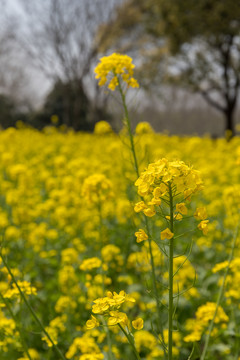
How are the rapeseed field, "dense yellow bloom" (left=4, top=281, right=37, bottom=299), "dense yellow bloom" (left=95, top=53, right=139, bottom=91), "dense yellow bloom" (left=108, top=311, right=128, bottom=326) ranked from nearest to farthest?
"dense yellow bloom" (left=108, top=311, right=128, bottom=326) → the rapeseed field → "dense yellow bloom" (left=4, top=281, right=37, bottom=299) → "dense yellow bloom" (left=95, top=53, right=139, bottom=91)

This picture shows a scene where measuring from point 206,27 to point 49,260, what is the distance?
1362 centimetres

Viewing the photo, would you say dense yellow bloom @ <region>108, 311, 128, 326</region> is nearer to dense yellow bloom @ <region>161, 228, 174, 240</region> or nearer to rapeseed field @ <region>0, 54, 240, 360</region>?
rapeseed field @ <region>0, 54, 240, 360</region>

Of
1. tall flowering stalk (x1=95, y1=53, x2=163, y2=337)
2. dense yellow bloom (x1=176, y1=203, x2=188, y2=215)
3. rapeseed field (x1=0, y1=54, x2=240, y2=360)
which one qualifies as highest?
tall flowering stalk (x1=95, y1=53, x2=163, y2=337)

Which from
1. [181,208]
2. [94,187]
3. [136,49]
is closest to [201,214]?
[181,208]

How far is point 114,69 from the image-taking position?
5.69 ft

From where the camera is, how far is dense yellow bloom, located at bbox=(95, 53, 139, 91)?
171 centimetres

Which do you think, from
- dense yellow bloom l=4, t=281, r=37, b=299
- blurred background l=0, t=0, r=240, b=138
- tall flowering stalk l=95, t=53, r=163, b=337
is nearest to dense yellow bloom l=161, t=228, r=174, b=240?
tall flowering stalk l=95, t=53, r=163, b=337

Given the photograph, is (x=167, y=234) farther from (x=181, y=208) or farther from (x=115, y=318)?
(x=115, y=318)

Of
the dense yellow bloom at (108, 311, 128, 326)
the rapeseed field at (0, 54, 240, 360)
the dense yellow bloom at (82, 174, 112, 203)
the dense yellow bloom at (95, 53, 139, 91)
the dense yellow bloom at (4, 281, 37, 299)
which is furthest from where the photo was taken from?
the dense yellow bloom at (82, 174, 112, 203)

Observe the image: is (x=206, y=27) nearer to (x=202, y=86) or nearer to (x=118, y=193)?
(x=202, y=86)

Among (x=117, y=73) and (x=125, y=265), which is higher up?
(x=117, y=73)

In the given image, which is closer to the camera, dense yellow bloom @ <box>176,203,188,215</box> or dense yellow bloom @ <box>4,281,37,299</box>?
dense yellow bloom @ <box>176,203,188,215</box>

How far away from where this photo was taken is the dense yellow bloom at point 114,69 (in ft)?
5.60

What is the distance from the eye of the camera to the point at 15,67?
2586 centimetres
